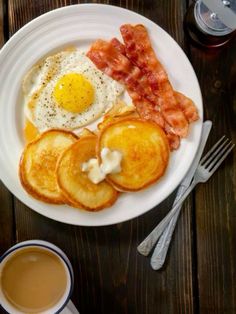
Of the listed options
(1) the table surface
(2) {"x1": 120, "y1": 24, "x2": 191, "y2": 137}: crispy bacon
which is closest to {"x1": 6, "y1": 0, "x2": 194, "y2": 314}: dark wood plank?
(1) the table surface

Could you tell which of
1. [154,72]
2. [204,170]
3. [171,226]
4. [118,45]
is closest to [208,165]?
[204,170]

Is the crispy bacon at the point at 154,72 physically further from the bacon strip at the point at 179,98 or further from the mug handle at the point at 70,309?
the mug handle at the point at 70,309

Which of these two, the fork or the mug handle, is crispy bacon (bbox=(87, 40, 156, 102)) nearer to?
the fork

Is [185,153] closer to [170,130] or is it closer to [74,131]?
[170,130]

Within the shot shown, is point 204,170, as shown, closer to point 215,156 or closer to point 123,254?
point 215,156

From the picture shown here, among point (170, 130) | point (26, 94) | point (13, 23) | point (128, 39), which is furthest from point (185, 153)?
point (13, 23)

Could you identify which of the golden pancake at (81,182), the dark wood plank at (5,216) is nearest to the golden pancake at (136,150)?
the golden pancake at (81,182)
